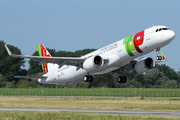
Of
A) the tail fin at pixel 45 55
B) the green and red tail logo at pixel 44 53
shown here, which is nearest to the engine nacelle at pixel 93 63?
the tail fin at pixel 45 55

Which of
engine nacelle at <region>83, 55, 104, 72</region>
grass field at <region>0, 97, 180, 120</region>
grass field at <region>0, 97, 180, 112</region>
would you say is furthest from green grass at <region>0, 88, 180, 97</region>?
engine nacelle at <region>83, 55, 104, 72</region>

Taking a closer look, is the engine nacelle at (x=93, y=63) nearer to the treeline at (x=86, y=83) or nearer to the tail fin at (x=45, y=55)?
the treeline at (x=86, y=83)

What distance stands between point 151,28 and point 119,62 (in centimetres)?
549

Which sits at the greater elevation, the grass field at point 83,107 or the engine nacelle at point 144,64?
the engine nacelle at point 144,64

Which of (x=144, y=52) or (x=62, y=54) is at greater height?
(x=62, y=54)

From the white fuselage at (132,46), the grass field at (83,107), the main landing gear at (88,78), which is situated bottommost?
the grass field at (83,107)

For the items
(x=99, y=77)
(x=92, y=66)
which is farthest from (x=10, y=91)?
(x=92, y=66)

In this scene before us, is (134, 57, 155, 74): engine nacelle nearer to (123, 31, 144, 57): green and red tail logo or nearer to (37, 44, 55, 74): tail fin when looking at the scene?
(123, 31, 144, 57): green and red tail logo

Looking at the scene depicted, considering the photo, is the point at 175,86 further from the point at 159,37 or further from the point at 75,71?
the point at 159,37

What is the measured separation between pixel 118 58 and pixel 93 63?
320 centimetres

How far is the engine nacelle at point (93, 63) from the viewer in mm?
49906

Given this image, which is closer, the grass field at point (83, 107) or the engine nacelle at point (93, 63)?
the grass field at point (83, 107)

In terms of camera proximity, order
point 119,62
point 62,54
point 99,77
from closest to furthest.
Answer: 1. point 119,62
2. point 99,77
3. point 62,54

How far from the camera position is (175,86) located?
114688mm
